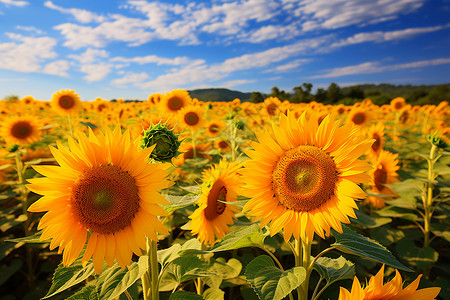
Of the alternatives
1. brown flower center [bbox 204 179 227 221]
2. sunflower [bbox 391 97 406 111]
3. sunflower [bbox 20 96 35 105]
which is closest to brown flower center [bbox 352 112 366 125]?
sunflower [bbox 391 97 406 111]

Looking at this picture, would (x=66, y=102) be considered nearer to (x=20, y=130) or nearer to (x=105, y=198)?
(x=20, y=130)

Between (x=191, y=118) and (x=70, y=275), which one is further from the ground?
(x=191, y=118)

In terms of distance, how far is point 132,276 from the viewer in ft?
4.28

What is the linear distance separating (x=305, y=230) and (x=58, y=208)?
4.08 ft

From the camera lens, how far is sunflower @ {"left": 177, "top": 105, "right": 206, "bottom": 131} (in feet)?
18.0

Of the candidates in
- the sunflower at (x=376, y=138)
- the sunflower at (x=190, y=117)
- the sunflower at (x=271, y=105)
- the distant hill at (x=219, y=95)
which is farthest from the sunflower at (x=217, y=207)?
the sunflower at (x=190, y=117)

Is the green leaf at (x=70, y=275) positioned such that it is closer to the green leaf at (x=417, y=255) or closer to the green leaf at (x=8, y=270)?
the green leaf at (x=8, y=270)

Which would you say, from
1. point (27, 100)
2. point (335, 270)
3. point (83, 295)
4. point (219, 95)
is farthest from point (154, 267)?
point (27, 100)

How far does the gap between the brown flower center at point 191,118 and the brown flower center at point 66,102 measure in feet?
9.52

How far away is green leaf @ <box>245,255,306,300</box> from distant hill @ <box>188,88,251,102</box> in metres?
2.81

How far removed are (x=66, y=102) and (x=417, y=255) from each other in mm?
7038

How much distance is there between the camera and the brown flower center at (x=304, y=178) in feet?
4.80

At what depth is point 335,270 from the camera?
5.45 feet

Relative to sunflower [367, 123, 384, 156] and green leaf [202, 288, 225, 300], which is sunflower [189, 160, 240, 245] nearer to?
green leaf [202, 288, 225, 300]
